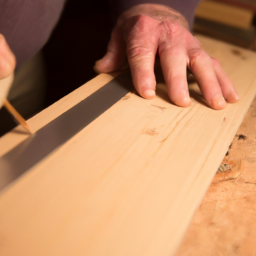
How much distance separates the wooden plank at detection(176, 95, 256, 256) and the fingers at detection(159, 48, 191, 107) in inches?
7.5

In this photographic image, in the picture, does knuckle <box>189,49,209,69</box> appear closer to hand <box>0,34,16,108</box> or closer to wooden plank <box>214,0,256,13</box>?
hand <box>0,34,16,108</box>

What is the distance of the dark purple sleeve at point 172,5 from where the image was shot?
3.09ft

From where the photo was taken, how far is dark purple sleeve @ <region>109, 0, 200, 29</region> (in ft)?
3.09

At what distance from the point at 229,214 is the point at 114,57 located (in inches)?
22.6

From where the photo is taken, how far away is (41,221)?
396mm

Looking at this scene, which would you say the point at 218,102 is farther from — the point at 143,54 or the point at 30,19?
the point at 30,19

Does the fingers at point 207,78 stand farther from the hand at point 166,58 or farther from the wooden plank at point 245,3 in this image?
the wooden plank at point 245,3

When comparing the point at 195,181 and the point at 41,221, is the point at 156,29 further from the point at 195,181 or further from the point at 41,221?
the point at 41,221

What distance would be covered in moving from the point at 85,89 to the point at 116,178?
334 mm

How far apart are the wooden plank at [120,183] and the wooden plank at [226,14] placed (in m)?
1.68

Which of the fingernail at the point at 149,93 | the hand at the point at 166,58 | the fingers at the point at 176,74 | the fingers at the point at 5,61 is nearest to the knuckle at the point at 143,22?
the hand at the point at 166,58

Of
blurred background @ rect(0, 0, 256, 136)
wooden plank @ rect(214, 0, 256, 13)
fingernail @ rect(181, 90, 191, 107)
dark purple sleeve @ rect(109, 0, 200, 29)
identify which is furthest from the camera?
wooden plank @ rect(214, 0, 256, 13)

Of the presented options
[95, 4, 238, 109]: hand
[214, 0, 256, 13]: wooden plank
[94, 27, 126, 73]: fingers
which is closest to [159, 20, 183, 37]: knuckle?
[95, 4, 238, 109]: hand

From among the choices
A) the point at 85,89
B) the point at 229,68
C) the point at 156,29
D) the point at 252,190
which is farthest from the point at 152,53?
the point at 252,190
